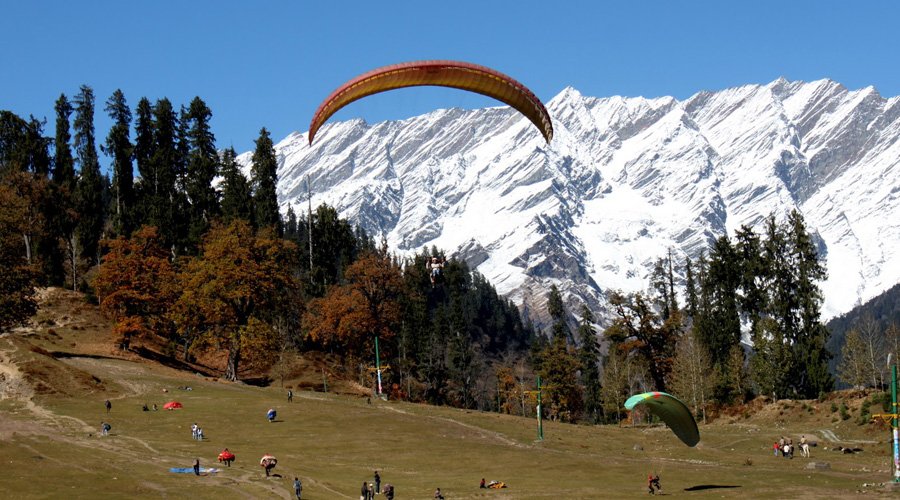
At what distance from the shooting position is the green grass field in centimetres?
4978

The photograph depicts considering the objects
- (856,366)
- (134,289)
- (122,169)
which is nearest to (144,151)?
(122,169)

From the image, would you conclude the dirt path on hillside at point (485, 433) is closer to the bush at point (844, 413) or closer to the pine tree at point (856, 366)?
the bush at point (844, 413)

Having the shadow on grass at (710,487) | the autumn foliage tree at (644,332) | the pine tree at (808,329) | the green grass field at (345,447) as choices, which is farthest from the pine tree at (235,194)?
the shadow on grass at (710,487)

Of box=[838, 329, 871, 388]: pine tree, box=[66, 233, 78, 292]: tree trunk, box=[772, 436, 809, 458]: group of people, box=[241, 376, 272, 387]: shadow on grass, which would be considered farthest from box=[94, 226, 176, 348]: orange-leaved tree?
box=[838, 329, 871, 388]: pine tree

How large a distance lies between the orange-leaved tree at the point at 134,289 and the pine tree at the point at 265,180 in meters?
26.7

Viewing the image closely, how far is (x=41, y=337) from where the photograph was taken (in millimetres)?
93125

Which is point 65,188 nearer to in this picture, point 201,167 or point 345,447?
point 201,167

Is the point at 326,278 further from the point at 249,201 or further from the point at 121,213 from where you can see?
the point at 121,213

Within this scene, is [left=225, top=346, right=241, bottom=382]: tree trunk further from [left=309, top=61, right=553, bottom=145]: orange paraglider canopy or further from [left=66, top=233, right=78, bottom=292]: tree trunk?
[left=309, top=61, right=553, bottom=145]: orange paraglider canopy

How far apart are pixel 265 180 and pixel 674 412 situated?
84.0 m

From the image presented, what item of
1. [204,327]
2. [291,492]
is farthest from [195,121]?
[291,492]

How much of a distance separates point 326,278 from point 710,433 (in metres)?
61.4

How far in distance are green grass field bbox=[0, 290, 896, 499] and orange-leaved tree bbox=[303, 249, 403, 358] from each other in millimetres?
11727

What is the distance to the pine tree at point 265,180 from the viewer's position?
125 m
